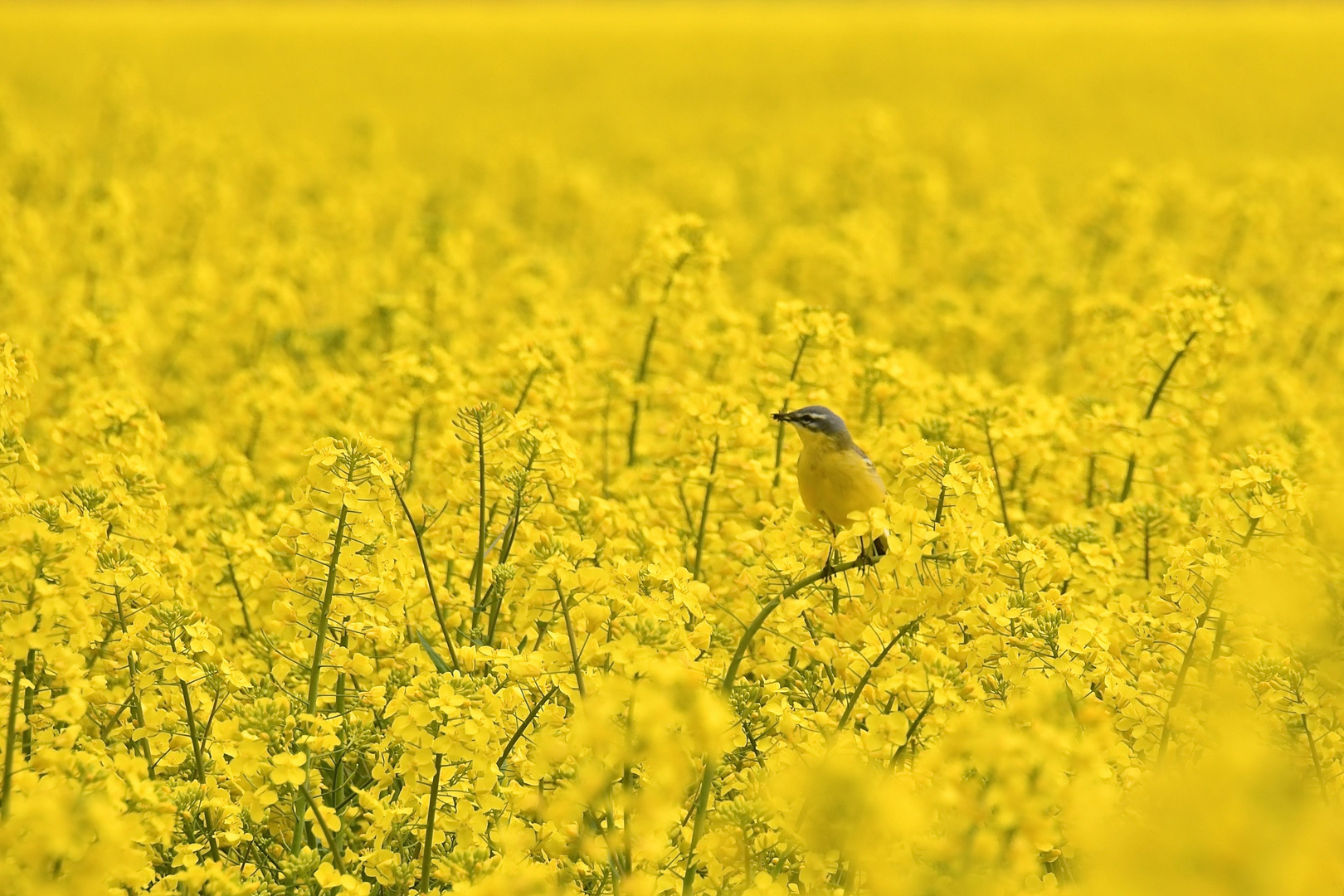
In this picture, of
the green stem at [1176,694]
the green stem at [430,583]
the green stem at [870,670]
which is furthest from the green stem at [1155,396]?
the green stem at [430,583]

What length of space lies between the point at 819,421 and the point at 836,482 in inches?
10.3

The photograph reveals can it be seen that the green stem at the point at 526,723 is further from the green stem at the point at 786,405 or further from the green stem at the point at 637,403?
the green stem at the point at 637,403

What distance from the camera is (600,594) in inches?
132

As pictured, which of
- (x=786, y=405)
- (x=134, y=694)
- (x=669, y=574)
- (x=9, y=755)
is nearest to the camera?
(x=9, y=755)

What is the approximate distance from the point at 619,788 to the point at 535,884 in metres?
0.86

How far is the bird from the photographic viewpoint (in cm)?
352

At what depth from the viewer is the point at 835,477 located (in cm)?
355

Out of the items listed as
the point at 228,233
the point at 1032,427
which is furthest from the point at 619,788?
the point at 228,233

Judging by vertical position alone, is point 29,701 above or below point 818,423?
below

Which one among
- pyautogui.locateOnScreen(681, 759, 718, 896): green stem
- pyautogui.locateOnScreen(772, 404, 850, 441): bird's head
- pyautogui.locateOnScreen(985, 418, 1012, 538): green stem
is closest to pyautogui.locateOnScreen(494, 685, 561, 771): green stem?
pyautogui.locateOnScreen(681, 759, 718, 896): green stem

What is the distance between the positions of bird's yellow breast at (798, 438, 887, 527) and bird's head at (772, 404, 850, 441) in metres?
0.04

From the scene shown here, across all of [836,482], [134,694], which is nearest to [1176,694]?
[836,482]

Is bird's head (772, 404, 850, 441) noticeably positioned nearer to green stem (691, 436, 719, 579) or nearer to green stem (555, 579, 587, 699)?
green stem (691, 436, 719, 579)

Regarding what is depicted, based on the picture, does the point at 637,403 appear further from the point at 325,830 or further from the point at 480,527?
the point at 325,830
